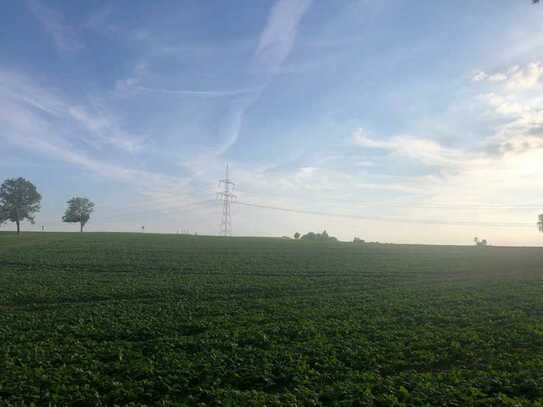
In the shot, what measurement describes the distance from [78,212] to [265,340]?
119227mm

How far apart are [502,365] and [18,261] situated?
2179 inches

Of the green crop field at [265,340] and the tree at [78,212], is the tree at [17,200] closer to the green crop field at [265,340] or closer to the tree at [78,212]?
the tree at [78,212]

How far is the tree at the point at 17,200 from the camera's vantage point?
328ft

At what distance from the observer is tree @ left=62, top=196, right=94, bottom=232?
120562 mm

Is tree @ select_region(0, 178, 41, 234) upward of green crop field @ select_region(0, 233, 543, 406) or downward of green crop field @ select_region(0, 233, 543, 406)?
upward

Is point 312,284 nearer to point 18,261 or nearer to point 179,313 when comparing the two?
point 179,313

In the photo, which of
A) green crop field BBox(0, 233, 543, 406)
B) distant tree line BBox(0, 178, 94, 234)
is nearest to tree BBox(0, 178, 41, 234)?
distant tree line BBox(0, 178, 94, 234)

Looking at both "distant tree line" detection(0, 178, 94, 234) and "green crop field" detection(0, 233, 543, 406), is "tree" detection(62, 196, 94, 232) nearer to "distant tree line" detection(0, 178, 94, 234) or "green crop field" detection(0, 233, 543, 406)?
"distant tree line" detection(0, 178, 94, 234)

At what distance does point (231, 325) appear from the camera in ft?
74.2

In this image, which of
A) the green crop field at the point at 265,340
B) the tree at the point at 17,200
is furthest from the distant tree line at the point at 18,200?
the green crop field at the point at 265,340

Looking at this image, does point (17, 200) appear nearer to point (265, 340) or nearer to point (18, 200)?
point (18, 200)

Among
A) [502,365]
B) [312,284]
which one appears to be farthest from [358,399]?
[312,284]

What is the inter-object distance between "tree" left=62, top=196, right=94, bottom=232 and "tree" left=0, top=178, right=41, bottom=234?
1627 centimetres

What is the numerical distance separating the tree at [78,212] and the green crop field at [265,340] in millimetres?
84847
